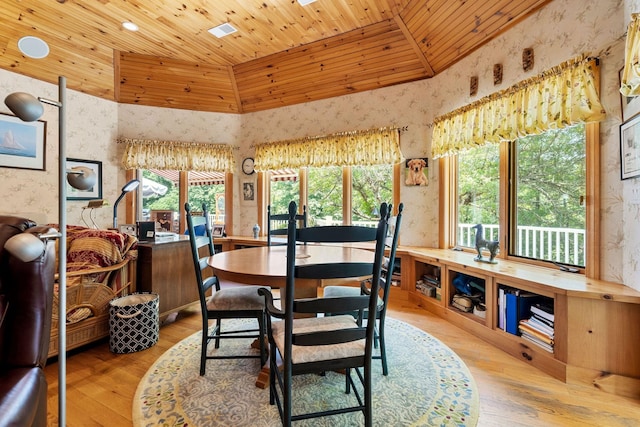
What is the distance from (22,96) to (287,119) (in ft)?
12.3

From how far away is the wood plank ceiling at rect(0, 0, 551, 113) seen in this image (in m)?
2.92

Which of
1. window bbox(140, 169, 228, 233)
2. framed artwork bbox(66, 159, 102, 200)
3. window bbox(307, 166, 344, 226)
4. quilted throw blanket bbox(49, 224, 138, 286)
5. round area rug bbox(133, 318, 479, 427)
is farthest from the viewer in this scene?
window bbox(140, 169, 228, 233)

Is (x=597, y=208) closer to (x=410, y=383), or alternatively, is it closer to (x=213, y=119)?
(x=410, y=383)

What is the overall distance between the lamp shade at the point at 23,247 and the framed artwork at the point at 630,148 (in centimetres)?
289

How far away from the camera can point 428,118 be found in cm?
359

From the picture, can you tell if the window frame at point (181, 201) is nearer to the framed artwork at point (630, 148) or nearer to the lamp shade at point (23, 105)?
the lamp shade at point (23, 105)

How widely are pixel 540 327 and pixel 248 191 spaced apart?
13.1 feet

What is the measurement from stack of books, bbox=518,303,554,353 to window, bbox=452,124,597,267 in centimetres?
56

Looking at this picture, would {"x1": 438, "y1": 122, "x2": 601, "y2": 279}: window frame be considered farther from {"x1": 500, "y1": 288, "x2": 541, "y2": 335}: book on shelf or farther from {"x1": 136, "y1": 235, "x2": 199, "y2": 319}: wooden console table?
{"x1": 136, "y1": 235, "x2": 199, "y2": 319}: wooden console table

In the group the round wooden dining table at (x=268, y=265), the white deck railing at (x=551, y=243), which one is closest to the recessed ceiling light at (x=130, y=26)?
the round wooden dining table at (x=268, y=265)

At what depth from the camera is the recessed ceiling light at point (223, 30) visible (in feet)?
10.8

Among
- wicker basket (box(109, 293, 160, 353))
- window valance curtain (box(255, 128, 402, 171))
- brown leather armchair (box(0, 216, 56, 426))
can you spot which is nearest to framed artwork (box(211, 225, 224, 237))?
window valance curtain (box(255, 128, 402, 171))

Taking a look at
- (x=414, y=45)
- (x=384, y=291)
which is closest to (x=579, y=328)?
(x=384, y=291)

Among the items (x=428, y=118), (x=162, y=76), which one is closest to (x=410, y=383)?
(x=428, y=118)
